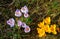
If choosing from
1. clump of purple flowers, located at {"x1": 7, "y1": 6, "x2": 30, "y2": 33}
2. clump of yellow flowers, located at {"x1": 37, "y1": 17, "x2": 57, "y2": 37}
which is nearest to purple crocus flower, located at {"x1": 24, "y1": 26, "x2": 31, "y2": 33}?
clump of purple flowers, located at {"x1": 7, "y1": 6, "x2": 30, "y2": 33}

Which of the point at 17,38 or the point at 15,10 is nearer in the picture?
the point at 17,38

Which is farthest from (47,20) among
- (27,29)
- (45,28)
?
(27,29)

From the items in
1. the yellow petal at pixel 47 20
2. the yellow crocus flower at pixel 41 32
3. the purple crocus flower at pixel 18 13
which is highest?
the purple crocus flower at pixel 18 13

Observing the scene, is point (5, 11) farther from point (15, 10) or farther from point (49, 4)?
point (49, 4)

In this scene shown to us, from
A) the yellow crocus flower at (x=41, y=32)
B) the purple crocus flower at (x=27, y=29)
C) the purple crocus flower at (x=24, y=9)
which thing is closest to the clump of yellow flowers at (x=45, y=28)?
the yellow crocus flower at (x=41, y=32)

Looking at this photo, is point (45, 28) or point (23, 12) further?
point (23, 12)

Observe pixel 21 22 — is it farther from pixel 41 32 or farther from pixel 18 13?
pixel 41 32

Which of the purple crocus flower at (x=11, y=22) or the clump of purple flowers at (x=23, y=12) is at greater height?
the clump of purple flowers at (x=23, y=12)

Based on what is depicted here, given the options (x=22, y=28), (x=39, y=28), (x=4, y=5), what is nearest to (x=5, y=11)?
(x=4, y=5)

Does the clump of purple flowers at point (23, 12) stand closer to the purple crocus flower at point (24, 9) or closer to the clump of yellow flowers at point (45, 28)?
the purple crocus flower at point (24, 9)

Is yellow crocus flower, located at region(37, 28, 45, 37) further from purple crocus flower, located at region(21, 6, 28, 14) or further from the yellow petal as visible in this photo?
purple crocus flower, located at region(21, 6, 28, 14)

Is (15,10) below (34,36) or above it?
above
